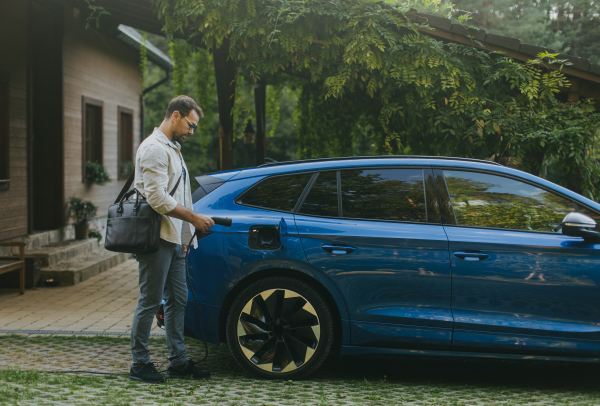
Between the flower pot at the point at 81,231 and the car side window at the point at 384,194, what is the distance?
8398 millimetres

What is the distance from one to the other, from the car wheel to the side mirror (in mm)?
1721

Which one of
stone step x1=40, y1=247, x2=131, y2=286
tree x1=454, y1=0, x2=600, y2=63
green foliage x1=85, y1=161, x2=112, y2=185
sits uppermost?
tree x1=454, y1=0, x2=600, y2=63

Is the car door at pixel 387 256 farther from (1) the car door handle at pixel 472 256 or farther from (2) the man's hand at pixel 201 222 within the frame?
(2) the man's hand at pixel 201 222

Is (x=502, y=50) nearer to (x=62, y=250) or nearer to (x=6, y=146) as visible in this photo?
(x=62, y=250)

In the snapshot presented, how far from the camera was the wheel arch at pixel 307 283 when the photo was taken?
165 inches

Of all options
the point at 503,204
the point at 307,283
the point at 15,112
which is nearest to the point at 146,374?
the point at 307,283

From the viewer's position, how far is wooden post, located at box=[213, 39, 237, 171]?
26.1 ft

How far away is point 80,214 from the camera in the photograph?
1152 cm

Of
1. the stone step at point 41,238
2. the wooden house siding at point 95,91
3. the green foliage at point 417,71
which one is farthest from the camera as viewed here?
the wooden house siding at point 95,91

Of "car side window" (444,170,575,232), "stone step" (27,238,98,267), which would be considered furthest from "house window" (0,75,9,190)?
"car side window" (444,170,575,232)

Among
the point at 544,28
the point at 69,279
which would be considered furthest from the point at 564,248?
the point at 544,28

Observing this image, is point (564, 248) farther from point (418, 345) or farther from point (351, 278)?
point (351, 278)

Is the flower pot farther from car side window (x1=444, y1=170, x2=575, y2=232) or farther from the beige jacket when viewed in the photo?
car side window (x1=444, y1=170, x2=575, y2=232)

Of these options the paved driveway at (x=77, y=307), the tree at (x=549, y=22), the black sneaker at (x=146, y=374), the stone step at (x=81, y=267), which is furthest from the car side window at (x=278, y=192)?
the tree at (x=549, y=22)
